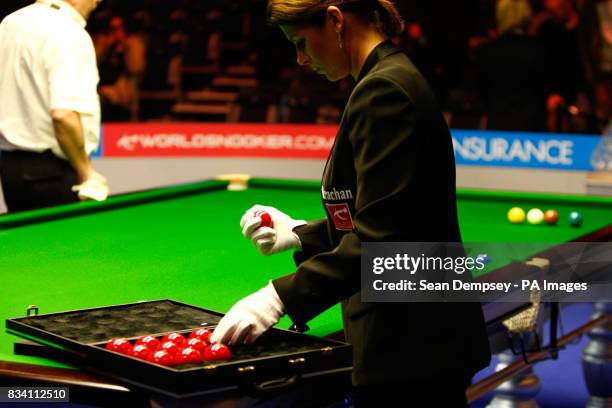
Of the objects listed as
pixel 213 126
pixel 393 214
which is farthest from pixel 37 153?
pixel 213 126

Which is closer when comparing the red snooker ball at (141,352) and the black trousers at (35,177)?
the red snooker ball at (141,352)

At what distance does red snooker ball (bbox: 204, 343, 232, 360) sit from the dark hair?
596 mm

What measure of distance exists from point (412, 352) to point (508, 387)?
2153mm

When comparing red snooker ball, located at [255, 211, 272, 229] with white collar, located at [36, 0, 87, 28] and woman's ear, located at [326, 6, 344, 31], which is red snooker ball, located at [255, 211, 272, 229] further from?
white collar, located at [36, 0, 87, 28]

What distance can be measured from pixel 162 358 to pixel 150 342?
89mm

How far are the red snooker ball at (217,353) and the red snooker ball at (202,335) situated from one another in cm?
8

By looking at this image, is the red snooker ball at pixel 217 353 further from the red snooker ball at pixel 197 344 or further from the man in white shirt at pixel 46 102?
the man in white shirt at pixel 46 102

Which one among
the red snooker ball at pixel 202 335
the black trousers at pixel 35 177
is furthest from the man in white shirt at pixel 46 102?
the red snooker ball at pixel 202 335

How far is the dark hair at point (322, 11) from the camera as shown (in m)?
1.86

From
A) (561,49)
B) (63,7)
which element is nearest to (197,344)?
(63,7)

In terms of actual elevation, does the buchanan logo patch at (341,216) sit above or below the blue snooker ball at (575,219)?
above

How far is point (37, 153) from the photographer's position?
4.43m

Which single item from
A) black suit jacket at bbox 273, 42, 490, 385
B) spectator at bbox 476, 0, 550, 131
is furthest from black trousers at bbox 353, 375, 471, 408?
spectator at bbox 476, 0, 550, 131

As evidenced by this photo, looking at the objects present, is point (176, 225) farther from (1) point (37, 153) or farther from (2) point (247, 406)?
(2) point (247, 406)
